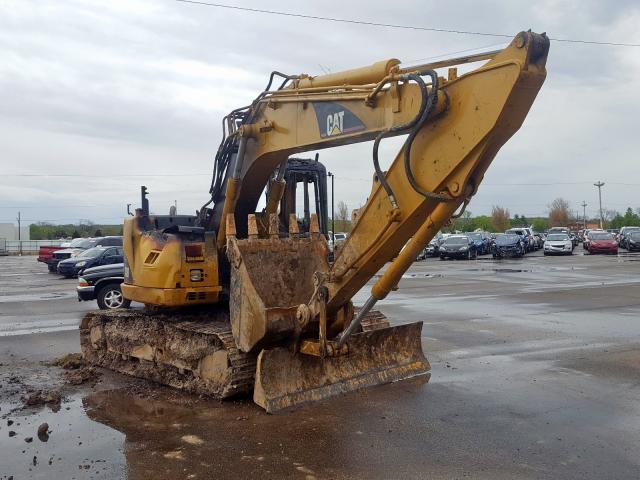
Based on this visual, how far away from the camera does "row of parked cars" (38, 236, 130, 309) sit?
15086 mm

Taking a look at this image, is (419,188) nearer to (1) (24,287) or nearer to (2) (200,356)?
(2) (200,356)

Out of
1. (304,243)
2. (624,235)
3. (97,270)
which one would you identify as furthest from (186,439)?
(624,235)

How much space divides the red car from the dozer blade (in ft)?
118

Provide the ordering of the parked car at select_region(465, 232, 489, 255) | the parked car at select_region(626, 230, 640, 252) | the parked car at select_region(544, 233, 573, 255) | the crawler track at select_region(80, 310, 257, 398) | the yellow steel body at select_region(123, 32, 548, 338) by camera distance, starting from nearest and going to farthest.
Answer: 1. the yellow steel body at select_region(123, 32, 548, 338)
2. the crawler track at select_region(80, 310, 257, 398)
3. the parked car at select_region(544, 233, 573, 255)
4. the parked car at select_region(465, 232, 489, 255)
5. the parked car at select_region(626, 230, 640, 252)

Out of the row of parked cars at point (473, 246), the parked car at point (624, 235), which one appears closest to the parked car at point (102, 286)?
the row of parked cars at point (473, 246)

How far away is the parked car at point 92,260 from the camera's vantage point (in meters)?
19.7

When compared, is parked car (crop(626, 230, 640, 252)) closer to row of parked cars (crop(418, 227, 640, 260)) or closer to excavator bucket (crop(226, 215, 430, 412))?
row of parked cars (crop(418, 227, 640, 260))

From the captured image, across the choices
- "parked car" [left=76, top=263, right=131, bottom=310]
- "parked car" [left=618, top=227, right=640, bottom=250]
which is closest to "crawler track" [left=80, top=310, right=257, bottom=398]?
"parked car" [left=76, top=263, right=131, bottom=310]

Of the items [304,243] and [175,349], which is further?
[175,349]

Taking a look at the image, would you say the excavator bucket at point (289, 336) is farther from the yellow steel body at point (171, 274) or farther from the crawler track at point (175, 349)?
the yellow steel body at point (171, 274)

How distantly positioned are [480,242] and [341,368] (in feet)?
110

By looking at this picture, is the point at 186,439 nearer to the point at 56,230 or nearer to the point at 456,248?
the point at 456,248

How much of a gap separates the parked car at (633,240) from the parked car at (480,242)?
9686mm

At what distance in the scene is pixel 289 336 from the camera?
707cm
